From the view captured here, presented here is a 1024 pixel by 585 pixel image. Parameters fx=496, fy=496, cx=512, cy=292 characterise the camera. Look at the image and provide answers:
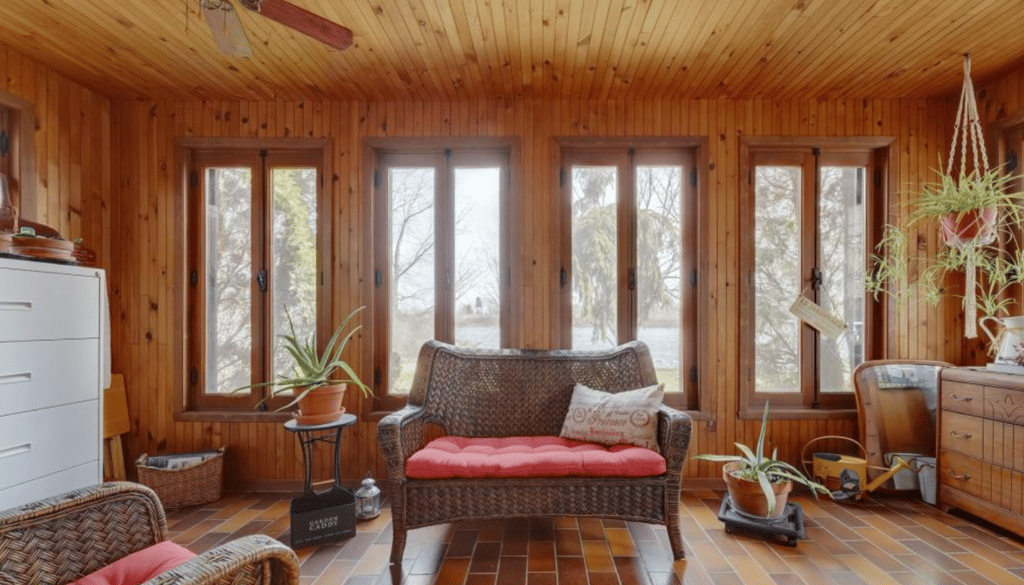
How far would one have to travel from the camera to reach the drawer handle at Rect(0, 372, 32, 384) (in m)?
2.08

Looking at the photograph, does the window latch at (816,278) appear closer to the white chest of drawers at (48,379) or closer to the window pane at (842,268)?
the window pane at (842,268)

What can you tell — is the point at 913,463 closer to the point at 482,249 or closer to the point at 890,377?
the point at 890,377

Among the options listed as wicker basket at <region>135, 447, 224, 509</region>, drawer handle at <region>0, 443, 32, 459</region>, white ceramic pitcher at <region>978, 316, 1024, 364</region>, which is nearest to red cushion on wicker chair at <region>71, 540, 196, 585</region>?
drawer handle at <region>0, 443, 32, 459</region>

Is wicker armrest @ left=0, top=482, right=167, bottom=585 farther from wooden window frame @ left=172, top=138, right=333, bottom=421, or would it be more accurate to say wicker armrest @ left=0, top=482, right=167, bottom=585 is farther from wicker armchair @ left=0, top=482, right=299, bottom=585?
wooden window frame @ left=172, top=138, right=333, bottom=421

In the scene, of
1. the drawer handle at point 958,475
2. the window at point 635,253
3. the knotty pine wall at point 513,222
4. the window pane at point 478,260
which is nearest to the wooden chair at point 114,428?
the knotty pine wall at point 513,222

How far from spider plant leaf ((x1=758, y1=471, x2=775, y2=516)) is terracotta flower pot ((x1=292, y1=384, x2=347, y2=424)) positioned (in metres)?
2.22

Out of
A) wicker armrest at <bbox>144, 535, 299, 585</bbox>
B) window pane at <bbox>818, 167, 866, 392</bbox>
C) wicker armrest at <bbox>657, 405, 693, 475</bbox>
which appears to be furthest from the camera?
window pane at <bbox>818, 167, 866, 392</bbox>

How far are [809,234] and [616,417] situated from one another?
6.66 feet

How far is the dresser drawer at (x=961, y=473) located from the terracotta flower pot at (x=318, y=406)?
3.44 metres

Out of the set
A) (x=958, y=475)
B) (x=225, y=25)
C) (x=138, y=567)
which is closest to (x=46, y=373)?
(x=138, y=567)

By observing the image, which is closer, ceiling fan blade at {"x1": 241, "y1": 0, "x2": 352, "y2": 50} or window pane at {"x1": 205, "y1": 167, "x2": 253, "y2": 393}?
ceiling fan blade at {"x1": 241, "y1": 0, "x2": 352, "y2": 50}

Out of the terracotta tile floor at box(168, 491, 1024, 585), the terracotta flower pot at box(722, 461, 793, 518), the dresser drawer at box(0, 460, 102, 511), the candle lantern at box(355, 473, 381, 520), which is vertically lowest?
the terracotta tile floor at box(168, 491, 1024, 585)

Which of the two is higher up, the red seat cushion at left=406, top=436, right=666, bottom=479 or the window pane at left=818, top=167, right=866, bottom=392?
the window pane at left=818, top=167, right=866, bottom=392

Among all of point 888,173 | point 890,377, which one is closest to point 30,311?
point 890,377
